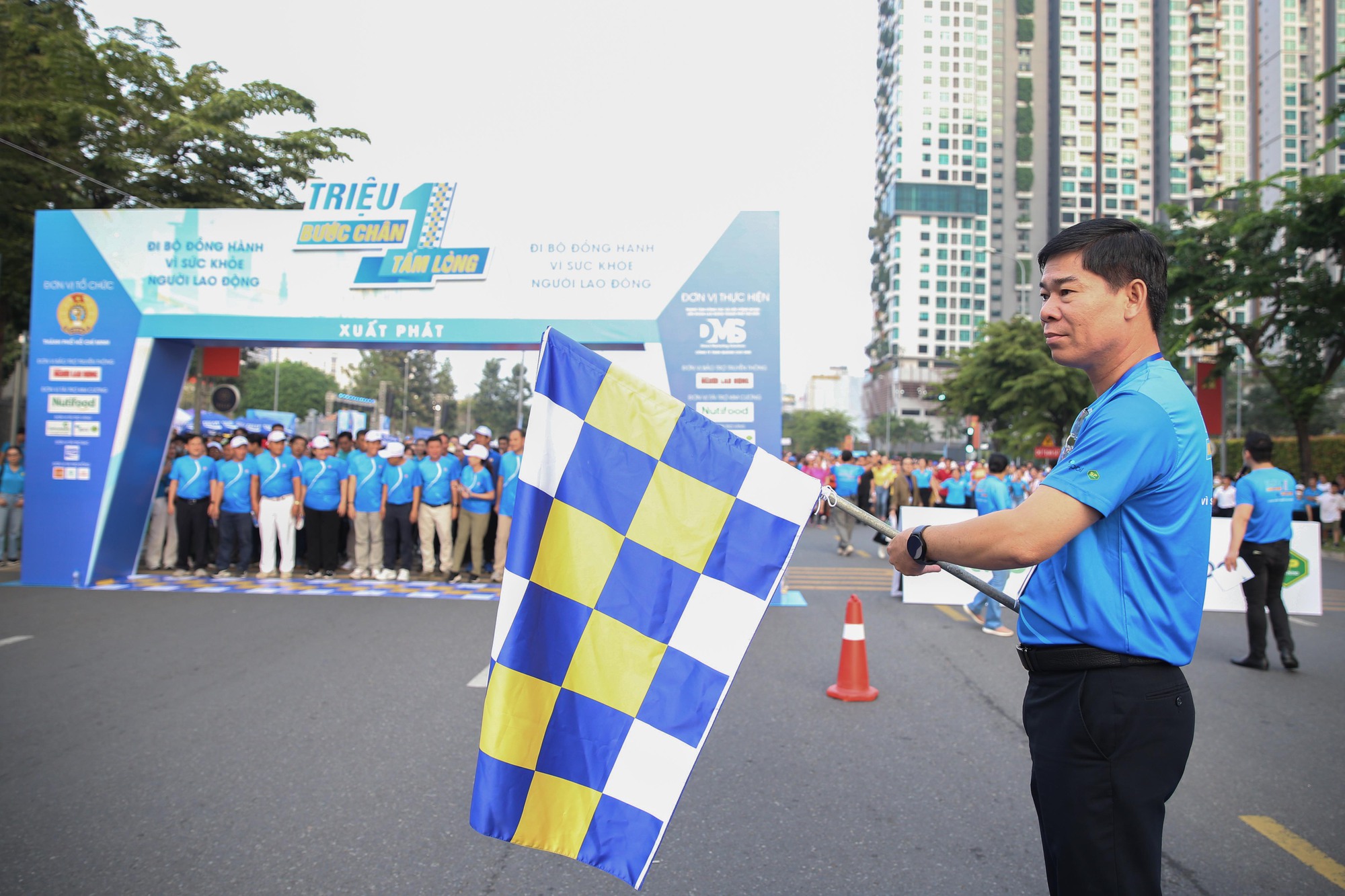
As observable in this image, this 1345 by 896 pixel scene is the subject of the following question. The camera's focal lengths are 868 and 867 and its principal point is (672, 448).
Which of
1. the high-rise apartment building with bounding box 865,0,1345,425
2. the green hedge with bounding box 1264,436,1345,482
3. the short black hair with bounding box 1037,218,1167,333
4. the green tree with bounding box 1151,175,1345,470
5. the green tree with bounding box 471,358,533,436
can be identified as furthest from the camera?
the high-rise apartment building with bounding box 865,0,1345,425

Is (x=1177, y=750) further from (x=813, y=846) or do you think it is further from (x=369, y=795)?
(x=369, y=795)

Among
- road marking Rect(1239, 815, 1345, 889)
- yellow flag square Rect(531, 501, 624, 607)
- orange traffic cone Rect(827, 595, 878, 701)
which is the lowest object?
road marking Rect(1239, 815, 1345, 889)

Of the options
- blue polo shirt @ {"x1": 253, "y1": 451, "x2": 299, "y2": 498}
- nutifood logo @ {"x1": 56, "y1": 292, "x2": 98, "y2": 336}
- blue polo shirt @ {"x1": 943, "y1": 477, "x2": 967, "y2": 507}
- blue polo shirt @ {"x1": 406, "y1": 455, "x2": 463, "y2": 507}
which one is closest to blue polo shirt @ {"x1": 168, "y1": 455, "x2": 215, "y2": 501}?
blue polo shirt @ {"x1": 253, "y1": 451, "x2": 299, "y2": 498}

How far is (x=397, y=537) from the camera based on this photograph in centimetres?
1205

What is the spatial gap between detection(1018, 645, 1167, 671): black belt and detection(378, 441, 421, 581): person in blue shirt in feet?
35.3

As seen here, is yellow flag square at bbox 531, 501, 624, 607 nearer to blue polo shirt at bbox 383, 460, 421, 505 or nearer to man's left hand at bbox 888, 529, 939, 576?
man's left hand at bbox 888, 529, 939, 576

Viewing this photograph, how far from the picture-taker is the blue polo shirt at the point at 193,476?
11.8 m

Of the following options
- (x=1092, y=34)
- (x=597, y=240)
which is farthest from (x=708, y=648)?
(x=1092, y=34)

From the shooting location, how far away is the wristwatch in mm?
1903

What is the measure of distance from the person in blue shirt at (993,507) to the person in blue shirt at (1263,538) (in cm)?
203

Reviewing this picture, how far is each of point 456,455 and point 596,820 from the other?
10.9 m

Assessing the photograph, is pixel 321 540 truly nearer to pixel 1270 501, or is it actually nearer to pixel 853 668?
pixel 853 668

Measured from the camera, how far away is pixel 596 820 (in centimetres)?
223

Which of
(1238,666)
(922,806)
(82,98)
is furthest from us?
(82,98)
